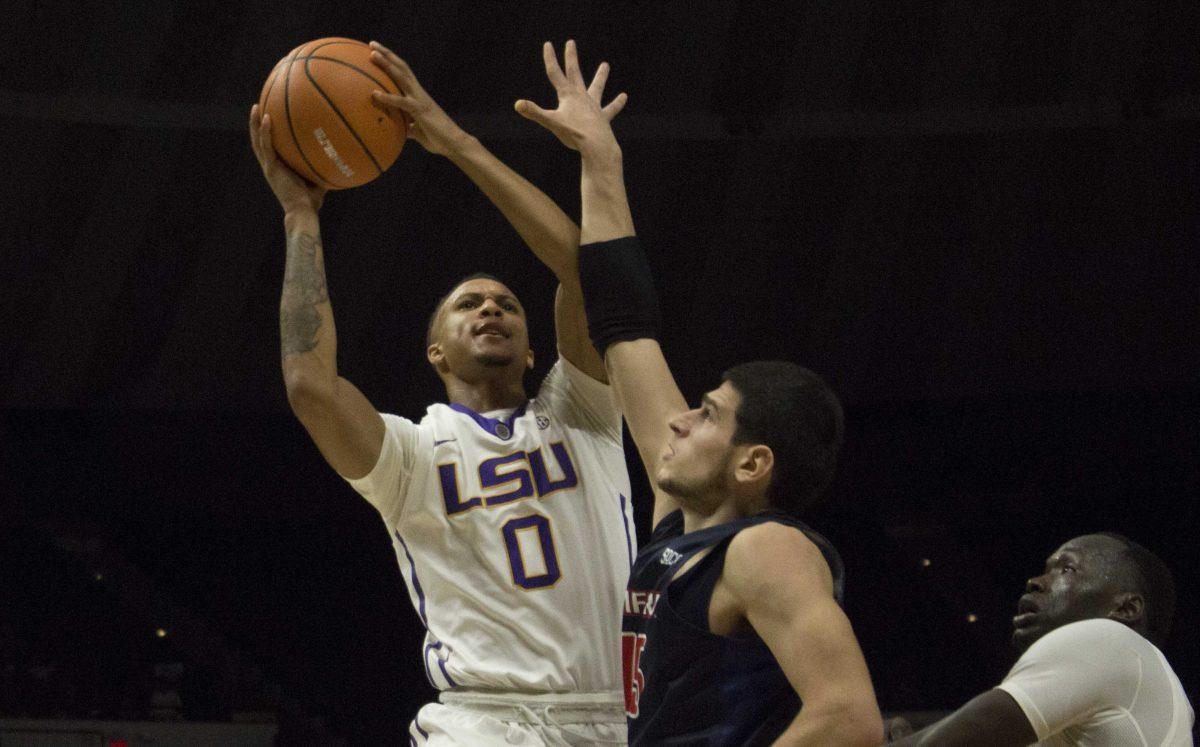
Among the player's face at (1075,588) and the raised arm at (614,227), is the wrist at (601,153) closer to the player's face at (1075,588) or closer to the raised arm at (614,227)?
the raised arm at (614,227)

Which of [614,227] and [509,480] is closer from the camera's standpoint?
[614,227]

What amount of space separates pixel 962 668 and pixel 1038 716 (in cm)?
1014

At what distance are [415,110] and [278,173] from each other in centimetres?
37

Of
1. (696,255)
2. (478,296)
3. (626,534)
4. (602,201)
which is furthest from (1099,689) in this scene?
(696,255)

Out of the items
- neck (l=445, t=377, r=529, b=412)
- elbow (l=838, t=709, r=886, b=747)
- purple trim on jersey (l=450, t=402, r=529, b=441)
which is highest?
neck (l=445, t=377, r=529, b=412)

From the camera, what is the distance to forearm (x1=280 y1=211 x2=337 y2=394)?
349 cm

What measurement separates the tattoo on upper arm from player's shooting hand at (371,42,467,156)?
372mm

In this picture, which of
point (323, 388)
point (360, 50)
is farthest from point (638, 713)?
point (360, 50)

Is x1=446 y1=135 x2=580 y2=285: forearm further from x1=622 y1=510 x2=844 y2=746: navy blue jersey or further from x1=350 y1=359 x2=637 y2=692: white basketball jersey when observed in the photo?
x1=622 y1=510 x2=844 y2=746: navy blue jersey

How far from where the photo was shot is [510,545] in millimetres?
3617

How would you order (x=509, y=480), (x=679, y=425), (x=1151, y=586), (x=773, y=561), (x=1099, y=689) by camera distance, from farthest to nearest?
(x=509, y=480) → (x=1151, y=586) → (x=1099, y=689) → (x=679, y=425) → (x=773, y=561)

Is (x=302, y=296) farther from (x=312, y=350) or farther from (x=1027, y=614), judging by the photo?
(x=1027, y=614)

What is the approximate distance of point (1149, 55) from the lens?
10.7 meters

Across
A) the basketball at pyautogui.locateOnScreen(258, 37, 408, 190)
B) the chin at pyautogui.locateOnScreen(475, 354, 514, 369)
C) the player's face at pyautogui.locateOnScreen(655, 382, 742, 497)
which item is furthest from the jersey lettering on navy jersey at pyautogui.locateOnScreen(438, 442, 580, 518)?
the player's face at pyautogui.locateOnScreen(655, 382, 742, 497)
